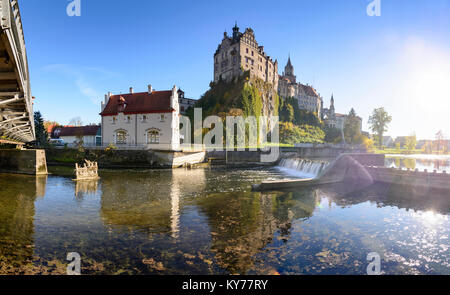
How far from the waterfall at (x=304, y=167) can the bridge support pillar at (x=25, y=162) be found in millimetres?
33422

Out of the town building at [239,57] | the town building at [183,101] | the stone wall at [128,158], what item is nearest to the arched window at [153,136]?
the stone wall at [128,158]

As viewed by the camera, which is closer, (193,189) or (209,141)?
(193,189)

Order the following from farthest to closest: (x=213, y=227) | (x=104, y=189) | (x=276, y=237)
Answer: (x=104, y=189), (x=213, y=227), (x=276, y=237)

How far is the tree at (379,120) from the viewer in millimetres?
84438

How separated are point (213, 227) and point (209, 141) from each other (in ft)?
148

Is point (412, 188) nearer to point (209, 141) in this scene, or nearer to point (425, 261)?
point (425, 261)

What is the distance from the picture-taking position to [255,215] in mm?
12867

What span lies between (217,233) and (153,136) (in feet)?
112

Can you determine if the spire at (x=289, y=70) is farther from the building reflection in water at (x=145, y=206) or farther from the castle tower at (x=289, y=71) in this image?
the building reflection in water at (x=145, y=206)

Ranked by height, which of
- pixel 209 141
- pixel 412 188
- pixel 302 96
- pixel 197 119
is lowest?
pixel 412 188

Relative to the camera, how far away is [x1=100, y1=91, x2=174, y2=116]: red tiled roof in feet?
135
